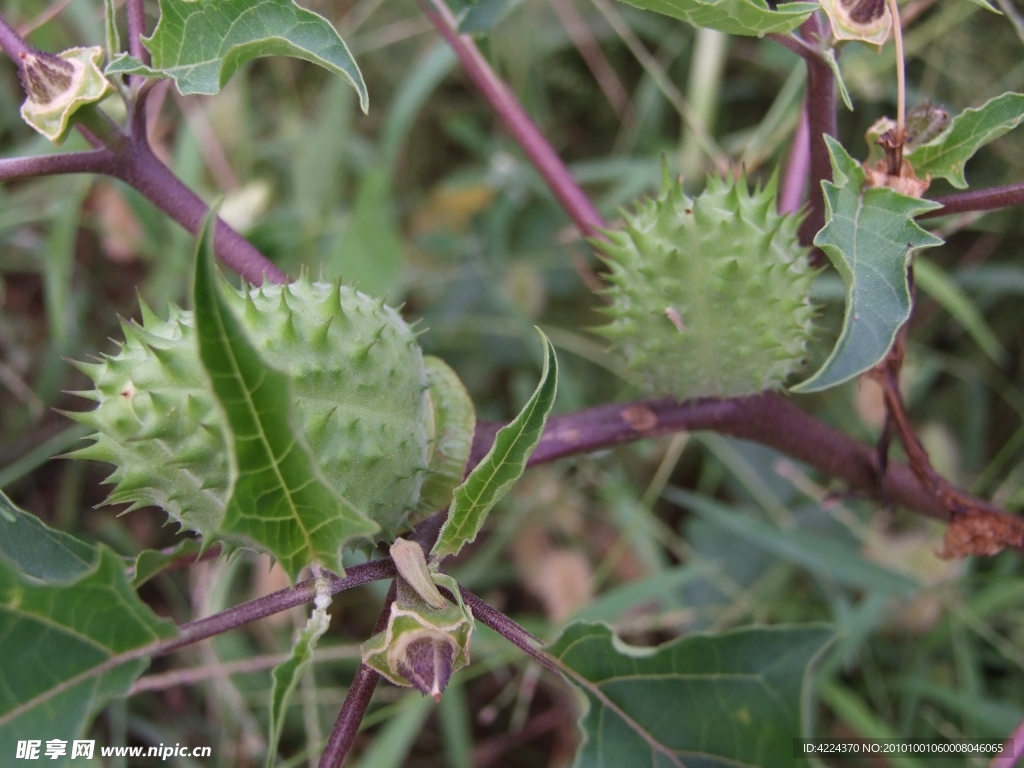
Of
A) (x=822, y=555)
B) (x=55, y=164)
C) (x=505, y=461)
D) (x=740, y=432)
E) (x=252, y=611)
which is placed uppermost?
(x=55, y=164)

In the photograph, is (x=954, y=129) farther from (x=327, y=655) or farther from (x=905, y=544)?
(x=327, y=655)

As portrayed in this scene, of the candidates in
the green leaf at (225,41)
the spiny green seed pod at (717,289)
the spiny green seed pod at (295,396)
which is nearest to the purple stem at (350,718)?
the spiny green seed pod at (295,396)

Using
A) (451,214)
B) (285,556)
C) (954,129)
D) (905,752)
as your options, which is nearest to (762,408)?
(954,129)

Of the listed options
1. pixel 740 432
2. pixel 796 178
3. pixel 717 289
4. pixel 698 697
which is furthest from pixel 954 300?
pixel 698 697

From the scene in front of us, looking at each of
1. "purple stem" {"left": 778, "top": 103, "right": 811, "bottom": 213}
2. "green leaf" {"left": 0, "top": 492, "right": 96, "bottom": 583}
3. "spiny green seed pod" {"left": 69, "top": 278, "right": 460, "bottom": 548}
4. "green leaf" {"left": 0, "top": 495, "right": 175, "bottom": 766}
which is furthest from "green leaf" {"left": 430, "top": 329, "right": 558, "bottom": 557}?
"purple stem" {"left": 778, "top": 103, "right": 811, "bottom": 213}

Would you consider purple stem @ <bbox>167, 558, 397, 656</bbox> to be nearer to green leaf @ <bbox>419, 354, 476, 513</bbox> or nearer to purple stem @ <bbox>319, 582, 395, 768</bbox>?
purple stem @ <bbox>319, 582, 395, 768</bbox>

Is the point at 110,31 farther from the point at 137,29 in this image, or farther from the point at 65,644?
the point at 65,644
